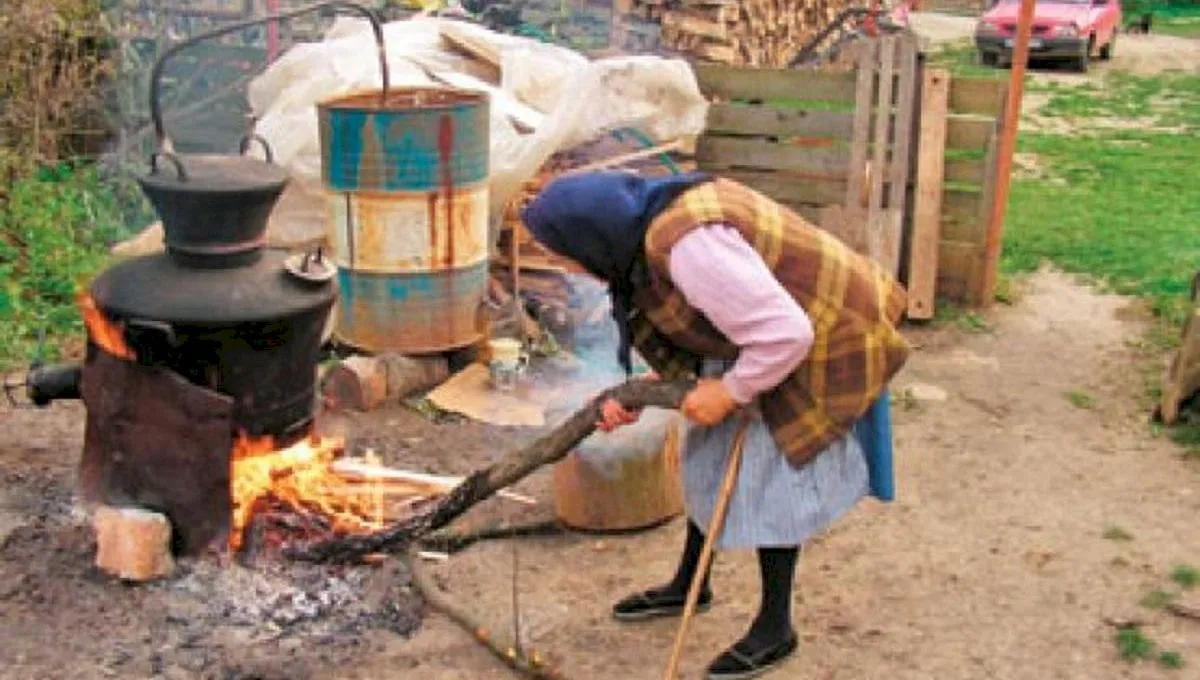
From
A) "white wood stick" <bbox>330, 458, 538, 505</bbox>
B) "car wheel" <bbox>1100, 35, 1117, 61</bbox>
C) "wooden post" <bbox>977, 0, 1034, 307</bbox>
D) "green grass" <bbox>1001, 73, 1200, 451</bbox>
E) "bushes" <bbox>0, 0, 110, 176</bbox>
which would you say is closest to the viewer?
"white wood stick" <bbox>330, 458, 538, 505</bbox>

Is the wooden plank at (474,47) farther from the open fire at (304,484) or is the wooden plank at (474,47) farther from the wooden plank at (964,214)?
the open fire at (304,484)

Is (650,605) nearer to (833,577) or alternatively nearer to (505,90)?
(833,577)

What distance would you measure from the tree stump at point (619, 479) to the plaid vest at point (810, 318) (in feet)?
3.72

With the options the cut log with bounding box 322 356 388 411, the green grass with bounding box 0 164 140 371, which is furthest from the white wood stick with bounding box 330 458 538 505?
the green grass with bounding box 0 164 140 371

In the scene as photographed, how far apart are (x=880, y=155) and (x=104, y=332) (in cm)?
485

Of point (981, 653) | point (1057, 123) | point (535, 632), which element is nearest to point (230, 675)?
point (535, 632)

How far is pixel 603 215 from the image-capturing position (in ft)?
11.9

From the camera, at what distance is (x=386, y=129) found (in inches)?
243

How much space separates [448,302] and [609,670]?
2.76m

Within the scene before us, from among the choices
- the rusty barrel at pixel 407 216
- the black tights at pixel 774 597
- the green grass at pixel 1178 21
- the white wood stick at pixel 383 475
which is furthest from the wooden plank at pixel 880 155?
the green grass at pixel 1178 21

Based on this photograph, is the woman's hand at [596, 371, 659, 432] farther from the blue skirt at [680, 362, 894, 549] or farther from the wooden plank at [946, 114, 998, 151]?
the wooden plank at [946, 114, 998, 151]

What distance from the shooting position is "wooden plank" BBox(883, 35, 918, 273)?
7836mm

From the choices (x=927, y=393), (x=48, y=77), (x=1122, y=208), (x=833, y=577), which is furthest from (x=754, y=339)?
(x=1122, y=208)

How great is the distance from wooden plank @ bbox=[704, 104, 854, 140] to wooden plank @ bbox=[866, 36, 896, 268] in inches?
7.0
